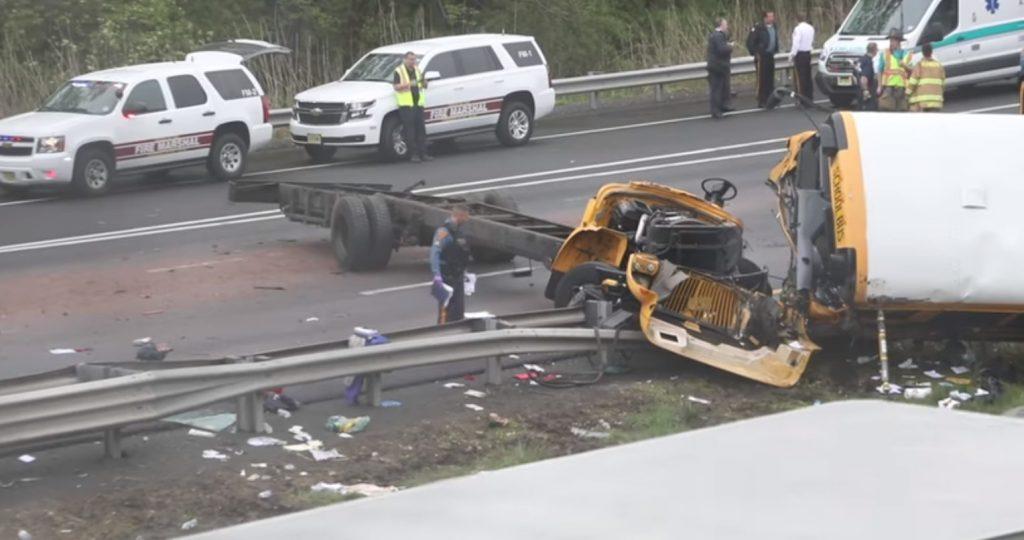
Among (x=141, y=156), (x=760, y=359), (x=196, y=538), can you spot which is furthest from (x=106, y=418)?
(x=141, y=156)

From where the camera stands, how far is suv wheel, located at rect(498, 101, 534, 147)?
84.6 feet

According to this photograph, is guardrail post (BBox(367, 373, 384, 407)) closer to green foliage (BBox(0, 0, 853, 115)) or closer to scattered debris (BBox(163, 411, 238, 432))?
scattered debris (BBox(163, 411, 238, 432))

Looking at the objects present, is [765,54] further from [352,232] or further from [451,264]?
[451,264]

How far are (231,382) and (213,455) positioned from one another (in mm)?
445

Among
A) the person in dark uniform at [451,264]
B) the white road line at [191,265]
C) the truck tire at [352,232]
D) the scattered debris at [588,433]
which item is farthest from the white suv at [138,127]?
the scattered debris at [588,433]

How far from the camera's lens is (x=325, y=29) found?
36.0 meters

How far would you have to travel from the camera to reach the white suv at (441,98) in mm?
24344

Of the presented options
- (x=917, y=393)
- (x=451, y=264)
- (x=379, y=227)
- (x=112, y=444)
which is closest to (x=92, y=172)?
(x=379, y=227)

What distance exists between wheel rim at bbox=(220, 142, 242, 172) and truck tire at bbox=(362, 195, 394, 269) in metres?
7.62

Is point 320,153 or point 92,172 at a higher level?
point 92,172

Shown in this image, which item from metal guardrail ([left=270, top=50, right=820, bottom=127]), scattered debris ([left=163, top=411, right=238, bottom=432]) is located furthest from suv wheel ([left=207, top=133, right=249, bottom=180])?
scattered debris ([left=163, top=411, right=238, bottom=432])

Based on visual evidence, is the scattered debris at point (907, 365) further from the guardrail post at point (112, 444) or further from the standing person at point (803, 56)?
the standing person at point (803, 56)

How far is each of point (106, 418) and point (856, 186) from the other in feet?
17.6

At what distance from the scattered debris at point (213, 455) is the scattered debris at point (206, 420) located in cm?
42
